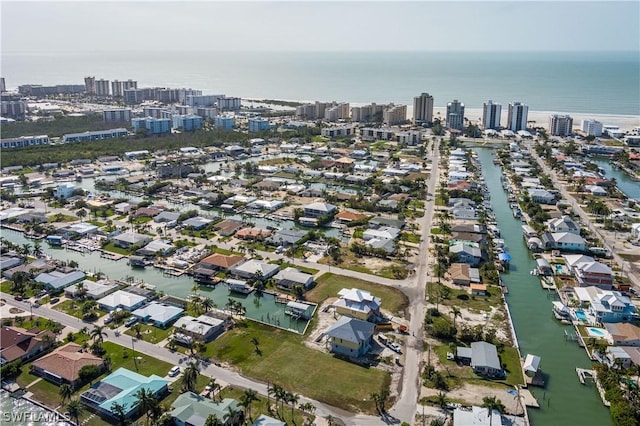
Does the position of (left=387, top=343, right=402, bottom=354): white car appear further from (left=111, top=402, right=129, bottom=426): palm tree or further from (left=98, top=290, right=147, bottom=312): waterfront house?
(left=98, top=290, right=147, bottom=312): waterfront house

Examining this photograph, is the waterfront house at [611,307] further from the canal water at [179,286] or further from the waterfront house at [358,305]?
the canal water at [179,286]

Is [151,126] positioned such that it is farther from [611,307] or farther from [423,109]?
[611,307]

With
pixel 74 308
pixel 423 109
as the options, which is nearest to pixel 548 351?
pixel 74 308

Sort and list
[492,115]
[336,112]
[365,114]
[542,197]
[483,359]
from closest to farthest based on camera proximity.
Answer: [483,359], [542,197], [492,115], [365,114], [336,112]

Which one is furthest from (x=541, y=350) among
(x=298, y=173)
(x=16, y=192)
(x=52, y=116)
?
(x=52, y=116)

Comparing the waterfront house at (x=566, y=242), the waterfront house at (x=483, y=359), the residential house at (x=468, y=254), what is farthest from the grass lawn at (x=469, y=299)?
the waterfront house at (x=566, y=242)

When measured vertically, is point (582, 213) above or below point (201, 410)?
above
